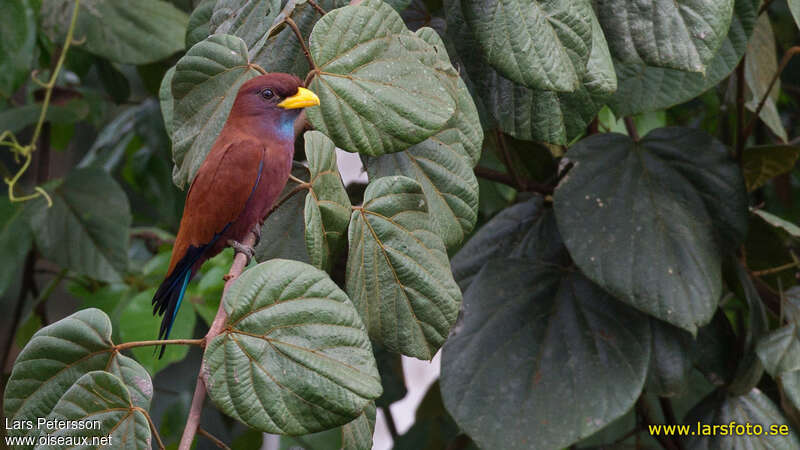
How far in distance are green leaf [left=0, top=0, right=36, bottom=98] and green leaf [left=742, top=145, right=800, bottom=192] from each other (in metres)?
1.52

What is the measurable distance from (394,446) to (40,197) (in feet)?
3.73

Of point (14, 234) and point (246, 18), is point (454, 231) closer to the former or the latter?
point (246, 18)

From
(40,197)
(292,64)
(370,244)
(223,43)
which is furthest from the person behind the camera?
(40,197)

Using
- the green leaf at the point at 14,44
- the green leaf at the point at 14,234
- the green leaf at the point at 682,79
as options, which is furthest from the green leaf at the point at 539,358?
the green leaf at the point at 14,234

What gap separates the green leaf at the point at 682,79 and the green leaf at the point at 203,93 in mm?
662

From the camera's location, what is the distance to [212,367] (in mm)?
787

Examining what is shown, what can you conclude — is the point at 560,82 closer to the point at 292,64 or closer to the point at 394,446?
the point at 292,64

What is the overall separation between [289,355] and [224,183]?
66cm

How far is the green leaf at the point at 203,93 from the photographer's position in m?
1.11

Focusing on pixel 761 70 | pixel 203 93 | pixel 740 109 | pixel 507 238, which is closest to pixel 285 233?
pixel 203 93

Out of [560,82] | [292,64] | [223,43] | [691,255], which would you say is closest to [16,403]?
[223,43]

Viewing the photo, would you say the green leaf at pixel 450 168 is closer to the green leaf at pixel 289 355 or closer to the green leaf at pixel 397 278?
the green leaf at pixel 397 278

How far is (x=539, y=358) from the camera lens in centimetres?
142

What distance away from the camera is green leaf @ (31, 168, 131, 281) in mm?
1978
